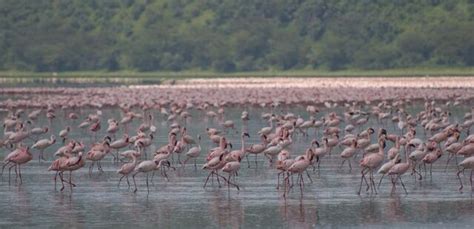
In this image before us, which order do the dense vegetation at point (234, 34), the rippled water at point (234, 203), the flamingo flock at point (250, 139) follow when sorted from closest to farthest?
1. the rippled water at point (234, 203)
2. the flamingo flock at point (250, 139)
3. the dense vegetation at point (234, 34)

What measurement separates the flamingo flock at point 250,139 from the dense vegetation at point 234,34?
44.5 m

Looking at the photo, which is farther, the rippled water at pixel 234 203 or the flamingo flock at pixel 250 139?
the flamingo flock at pixel 250 139

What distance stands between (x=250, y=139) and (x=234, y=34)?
254 ft

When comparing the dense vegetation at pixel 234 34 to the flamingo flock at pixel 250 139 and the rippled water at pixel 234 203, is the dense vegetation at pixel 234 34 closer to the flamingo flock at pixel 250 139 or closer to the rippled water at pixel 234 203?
the flamingo flock at pixel 250 139

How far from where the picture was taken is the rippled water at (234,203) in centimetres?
1673

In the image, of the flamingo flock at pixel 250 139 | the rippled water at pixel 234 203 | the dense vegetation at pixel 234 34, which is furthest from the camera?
the dense vegetation at pixel 234 34

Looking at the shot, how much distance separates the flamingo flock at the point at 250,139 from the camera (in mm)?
20453

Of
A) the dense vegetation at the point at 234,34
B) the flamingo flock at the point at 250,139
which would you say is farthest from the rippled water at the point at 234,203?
the dense vegetation at the point at 234,34

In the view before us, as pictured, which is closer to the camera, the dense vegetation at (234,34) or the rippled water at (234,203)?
the rippled water at (234,203)

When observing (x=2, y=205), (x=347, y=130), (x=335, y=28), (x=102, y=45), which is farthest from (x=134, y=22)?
(x=2, y=205)

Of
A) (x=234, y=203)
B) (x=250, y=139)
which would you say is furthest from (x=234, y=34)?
(x=234, y=203)

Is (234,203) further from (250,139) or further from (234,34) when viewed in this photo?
(234,34)

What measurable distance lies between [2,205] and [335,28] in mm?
84905

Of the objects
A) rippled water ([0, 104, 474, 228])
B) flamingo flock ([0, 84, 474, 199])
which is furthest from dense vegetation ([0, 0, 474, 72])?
rippled water ([0, 104, 474, 228])
